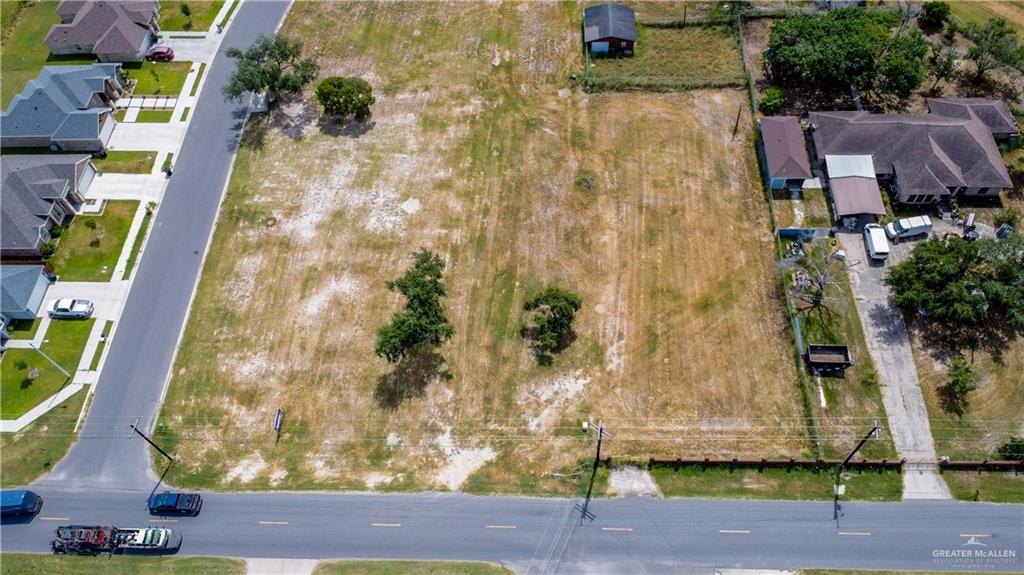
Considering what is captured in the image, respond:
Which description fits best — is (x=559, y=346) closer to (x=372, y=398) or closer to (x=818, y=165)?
(x=372, y=398)

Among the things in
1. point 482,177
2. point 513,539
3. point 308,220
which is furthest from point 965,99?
point 308,220

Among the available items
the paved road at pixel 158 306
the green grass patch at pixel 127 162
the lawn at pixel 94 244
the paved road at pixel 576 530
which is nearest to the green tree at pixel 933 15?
the paved road at pixel 576 530

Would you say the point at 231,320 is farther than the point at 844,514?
Yes

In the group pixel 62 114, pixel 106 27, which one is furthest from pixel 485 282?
pixel 106 27

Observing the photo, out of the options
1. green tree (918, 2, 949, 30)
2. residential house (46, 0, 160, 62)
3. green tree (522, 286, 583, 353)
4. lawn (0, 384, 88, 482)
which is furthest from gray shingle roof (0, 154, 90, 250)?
green tree (918, 2, 949, 30)

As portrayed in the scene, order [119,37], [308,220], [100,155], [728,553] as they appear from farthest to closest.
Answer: [119,37] < [100,155] < [308,220] < [728,553]
